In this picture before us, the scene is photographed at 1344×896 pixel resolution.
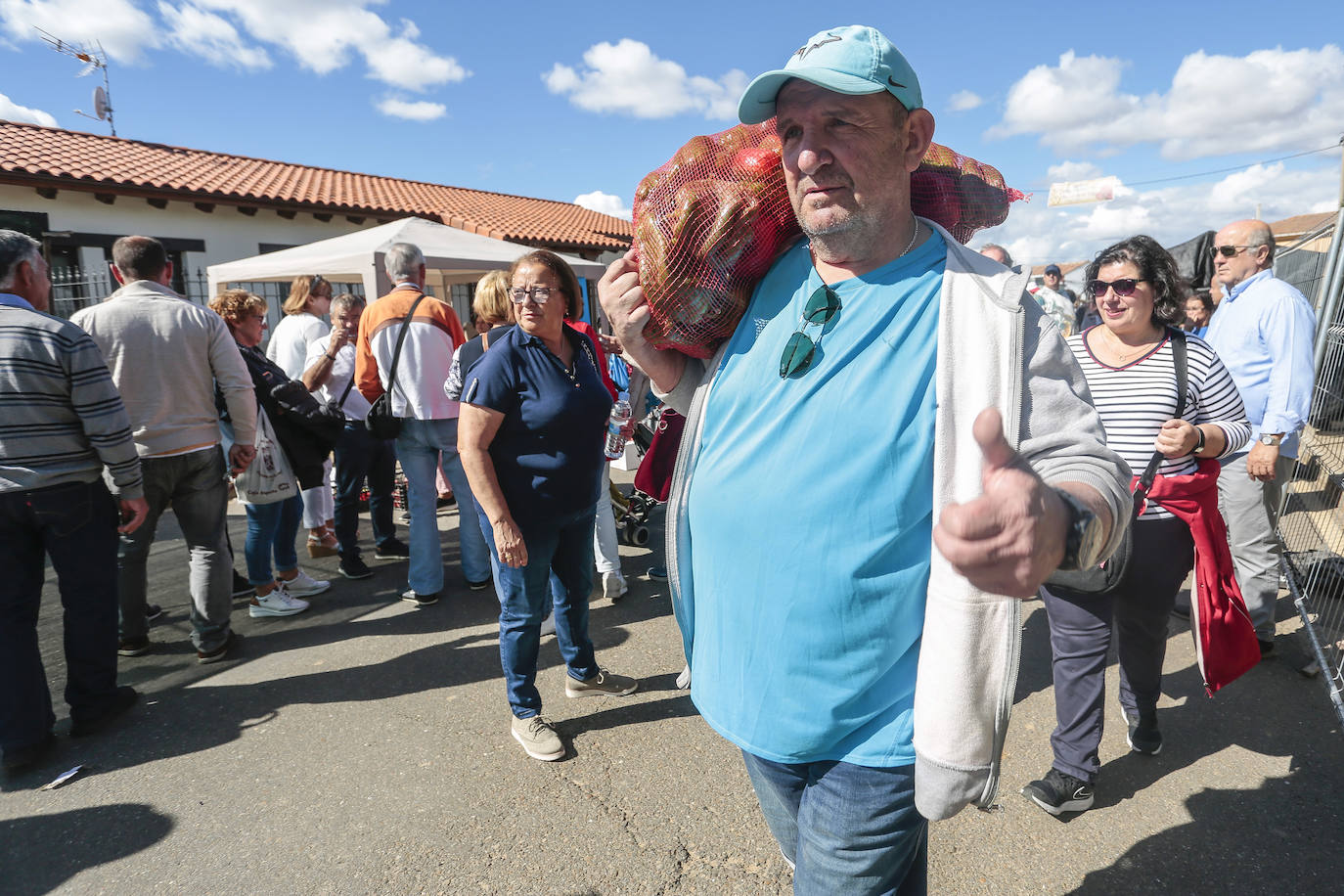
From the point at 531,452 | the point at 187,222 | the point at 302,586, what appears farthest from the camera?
the point at 187,222

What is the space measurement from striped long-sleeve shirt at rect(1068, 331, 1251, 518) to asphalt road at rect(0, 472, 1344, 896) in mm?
1146

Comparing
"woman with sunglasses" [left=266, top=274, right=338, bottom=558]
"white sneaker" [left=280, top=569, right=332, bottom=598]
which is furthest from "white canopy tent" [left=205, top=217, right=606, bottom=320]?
"white sneaker" [left=280, top=569, right=332, bottom=598]

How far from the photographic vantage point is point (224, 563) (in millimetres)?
3867

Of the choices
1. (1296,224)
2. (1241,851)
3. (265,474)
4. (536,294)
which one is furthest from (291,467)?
(1296,224)

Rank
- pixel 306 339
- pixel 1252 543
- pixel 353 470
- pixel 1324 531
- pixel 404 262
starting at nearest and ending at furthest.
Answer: pixel 1252 543 < pixel 404 262 < pixel 353 470 < pixel 1324 531 < pixel 306 339

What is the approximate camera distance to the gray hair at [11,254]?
2.93 metres

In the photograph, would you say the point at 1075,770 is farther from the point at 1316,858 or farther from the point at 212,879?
the point at 212,879

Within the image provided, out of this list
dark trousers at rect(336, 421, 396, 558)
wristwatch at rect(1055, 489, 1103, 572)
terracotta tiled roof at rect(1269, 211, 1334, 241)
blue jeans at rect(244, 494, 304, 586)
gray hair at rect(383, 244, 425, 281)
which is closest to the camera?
wristwatch at rect(1055, 489, 1103, 572)

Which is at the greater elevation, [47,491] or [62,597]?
[47,491]

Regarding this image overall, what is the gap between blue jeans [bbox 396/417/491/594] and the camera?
4.60m

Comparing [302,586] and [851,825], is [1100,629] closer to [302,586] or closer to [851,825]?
[851,825]

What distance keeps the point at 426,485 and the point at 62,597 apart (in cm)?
192

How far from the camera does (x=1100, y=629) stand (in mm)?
2611

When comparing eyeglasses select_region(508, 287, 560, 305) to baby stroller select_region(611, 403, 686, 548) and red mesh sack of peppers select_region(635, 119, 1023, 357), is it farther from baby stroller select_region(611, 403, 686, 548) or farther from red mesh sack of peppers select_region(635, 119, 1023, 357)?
red mesh sack of peppers select_region(635, 119, 1023, 357)
